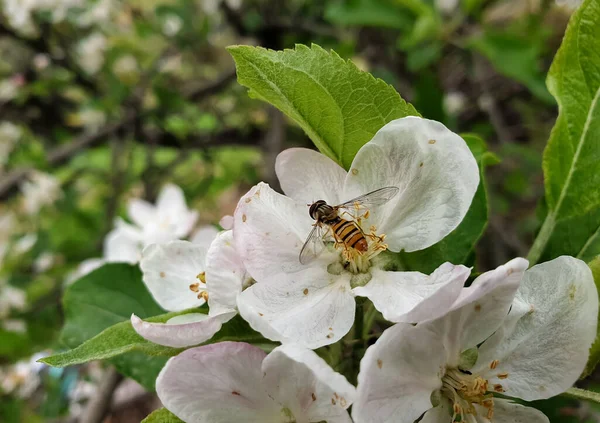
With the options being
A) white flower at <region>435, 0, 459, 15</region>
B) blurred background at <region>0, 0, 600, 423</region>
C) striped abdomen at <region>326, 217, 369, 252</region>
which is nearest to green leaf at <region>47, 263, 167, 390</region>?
striped abdomen at <region>326, 217, 369, 252</region>

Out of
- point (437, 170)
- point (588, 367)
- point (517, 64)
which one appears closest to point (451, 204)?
point (437, 170)

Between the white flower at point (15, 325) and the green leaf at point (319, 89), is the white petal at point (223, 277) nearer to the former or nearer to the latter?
the green leaf at point (319, 89)

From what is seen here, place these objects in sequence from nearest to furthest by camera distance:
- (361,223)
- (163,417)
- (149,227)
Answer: (163,417), (361,223), (149,227)

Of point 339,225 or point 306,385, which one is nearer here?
point 306,385

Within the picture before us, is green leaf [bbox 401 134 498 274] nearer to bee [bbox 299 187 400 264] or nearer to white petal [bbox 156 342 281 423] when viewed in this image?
bee [bbox 299 187 400 264]

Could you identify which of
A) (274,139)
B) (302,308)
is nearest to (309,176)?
(302,308)

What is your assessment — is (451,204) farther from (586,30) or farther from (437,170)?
(586,30)

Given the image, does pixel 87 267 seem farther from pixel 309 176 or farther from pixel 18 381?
pixel 18 381

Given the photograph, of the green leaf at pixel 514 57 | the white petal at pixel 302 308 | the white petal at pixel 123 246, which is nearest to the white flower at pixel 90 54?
the white petal at pixel 123 246
